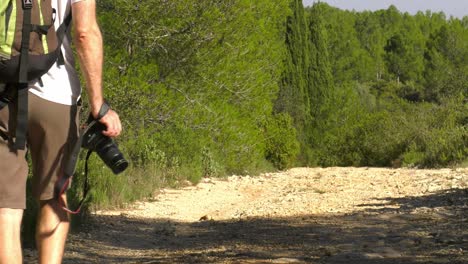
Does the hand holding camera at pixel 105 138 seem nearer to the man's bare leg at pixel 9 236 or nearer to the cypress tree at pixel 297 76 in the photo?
the man's bare leg at pixel 9 236

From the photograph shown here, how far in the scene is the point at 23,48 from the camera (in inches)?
157

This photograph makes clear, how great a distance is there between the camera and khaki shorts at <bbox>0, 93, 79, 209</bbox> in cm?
407

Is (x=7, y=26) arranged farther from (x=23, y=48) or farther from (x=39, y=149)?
(x=39, y=149)

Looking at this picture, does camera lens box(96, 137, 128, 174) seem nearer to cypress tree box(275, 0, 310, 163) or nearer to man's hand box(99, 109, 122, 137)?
man's hand box(99, 109, 122, 137)

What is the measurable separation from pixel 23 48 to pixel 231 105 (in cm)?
2173

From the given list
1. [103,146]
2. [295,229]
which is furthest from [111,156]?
[295,229]

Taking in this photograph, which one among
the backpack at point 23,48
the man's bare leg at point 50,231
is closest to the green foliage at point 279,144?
the man's bare leg at point 50,231

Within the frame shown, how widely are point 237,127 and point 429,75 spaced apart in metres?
52.6

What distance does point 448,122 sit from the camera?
31.8 metres

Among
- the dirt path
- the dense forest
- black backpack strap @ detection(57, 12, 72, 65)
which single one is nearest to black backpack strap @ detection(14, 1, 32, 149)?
black backpack strap @ detection(57, 12, 72, 65)

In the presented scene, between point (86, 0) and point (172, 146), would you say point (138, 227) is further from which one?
point (172, 146)

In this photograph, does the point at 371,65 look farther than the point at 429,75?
Yes

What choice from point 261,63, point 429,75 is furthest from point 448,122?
point 429,75

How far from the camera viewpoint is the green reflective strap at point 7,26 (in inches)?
156
